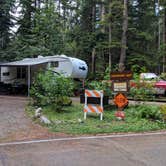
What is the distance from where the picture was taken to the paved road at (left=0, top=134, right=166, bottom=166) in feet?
14.6

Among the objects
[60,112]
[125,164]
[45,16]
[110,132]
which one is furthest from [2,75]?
[125,164]

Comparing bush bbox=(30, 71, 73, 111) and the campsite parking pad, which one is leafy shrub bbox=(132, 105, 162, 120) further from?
the campsite parking pad

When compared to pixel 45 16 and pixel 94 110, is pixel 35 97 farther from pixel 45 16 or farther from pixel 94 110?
pixel 45 16

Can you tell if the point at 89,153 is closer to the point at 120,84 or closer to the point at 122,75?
the point at 120,84

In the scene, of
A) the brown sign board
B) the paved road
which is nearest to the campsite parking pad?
the paved road

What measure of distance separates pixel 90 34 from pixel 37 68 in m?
8.93

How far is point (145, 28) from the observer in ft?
93.6

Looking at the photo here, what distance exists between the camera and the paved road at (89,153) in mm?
4465

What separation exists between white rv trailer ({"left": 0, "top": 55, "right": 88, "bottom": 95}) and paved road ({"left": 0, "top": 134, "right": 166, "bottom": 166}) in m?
11.3

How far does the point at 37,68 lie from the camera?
19.5 metres

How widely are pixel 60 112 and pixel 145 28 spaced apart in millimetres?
20995

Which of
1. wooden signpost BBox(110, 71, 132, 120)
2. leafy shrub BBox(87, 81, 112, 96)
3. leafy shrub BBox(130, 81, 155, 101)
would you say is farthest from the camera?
leafy shrub BBox(87, 81, 112, 96)

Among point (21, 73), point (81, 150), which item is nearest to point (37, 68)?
point (21, 73)

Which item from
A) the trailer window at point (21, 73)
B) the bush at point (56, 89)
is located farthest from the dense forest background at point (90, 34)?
the bush at point (56, 89)
